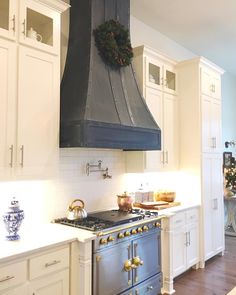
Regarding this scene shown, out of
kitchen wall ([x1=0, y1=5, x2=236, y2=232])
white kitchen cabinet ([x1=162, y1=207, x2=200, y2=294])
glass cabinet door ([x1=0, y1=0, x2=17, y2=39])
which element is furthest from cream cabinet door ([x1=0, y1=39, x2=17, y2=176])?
white kitchen cabinet ([x1=162, y1=207, x2=200, y2=294])

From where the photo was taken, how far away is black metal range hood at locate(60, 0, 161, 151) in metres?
2.70

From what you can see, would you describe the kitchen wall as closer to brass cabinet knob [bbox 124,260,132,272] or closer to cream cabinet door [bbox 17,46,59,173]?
cream cabinet door [bbox 17,46,59,173]

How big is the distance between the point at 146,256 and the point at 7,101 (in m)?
2.03

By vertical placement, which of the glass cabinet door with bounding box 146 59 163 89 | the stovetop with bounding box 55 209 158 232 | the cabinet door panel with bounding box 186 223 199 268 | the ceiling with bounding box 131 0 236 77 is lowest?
the cabinet door panel with bounding box 186 223 199 268

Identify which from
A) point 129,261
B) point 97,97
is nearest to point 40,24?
point 97,97

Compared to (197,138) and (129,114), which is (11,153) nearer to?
(129,114)

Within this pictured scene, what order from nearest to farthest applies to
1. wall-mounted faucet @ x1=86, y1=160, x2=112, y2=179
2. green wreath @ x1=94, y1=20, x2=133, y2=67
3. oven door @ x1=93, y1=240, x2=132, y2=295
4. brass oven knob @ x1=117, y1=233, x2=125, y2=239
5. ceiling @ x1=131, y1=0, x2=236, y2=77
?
oven door @ x1=93, y1=240, x2=132, y2=295
brass oven knob @ x1=117, y1=233, x2=125, y2=239
green wreath @ x1=94, y1=20, x2=133, y2=67
wall-mounted faucet @ x1=86, y1=160, x2=112, y2=179
ceiling @ x1=131, y1=0, x2=236, y2=77

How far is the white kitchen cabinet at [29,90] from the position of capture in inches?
90.7

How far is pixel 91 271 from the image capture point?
2451 mm

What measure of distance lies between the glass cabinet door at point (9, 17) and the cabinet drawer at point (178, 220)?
2626mm

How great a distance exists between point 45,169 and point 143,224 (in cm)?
117

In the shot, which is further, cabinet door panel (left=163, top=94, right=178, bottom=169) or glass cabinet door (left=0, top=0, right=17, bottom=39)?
cabinet door panel (left=163, top=94, right=178, bottom=169)

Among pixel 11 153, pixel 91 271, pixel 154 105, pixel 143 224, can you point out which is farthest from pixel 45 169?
pixel 154 105

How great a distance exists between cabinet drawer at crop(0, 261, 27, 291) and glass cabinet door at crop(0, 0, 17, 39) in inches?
68.0
